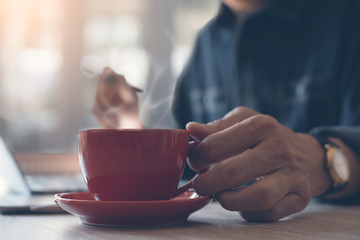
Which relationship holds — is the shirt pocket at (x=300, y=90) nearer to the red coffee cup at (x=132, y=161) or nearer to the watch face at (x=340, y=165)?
the watch face at (x=340, y=165)

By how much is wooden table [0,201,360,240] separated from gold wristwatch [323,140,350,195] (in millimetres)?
133

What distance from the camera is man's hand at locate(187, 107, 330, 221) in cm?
47

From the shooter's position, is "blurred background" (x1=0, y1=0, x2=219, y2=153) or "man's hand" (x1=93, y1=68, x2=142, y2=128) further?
"blurred background" (x1=0, y1=0, x2=219, y2=153)

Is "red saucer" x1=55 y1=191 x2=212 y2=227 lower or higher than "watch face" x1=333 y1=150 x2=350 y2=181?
higher

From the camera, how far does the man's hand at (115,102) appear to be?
2.07 ft

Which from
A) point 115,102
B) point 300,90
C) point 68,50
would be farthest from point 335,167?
point 68,50

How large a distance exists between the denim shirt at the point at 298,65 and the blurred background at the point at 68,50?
2140 millimetres

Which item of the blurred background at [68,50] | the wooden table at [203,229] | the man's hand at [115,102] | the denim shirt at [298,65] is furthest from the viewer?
the blurred background at [68,50]

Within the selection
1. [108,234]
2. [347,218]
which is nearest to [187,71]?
[347,218]

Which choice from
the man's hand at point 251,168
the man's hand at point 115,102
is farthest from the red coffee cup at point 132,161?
the man's hand at point 115,102

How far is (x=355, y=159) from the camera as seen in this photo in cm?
83

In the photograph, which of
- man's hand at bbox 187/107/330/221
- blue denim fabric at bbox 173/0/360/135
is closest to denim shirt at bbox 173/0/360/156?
blue denim fabric at bbox 173/0/360/135

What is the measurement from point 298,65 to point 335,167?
0.66 m

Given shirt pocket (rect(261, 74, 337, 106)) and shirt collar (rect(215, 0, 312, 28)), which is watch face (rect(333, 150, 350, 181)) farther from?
→ shirt collar (rect(215, 0, 312, 28))
